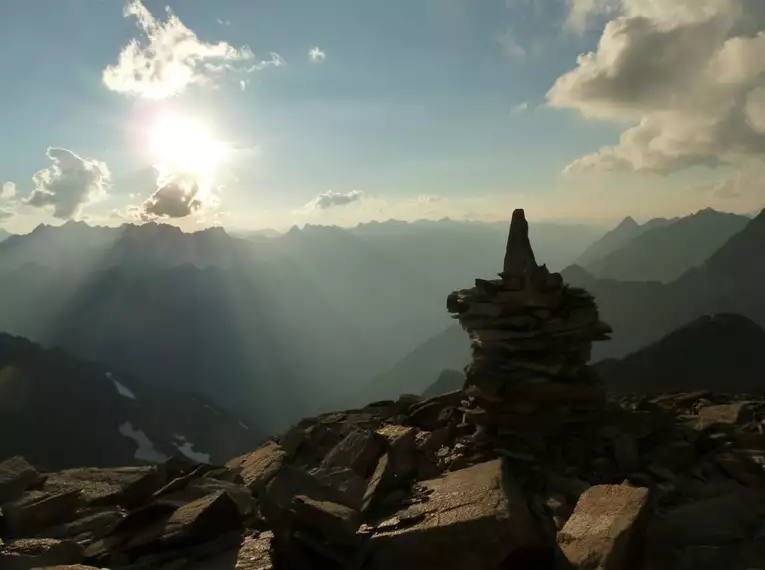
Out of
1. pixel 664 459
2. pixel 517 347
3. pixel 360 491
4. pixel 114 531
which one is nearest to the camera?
pixel 114 531

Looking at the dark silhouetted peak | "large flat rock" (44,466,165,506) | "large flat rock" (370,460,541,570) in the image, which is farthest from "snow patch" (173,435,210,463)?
"large flat rock" (370,460,541,570)

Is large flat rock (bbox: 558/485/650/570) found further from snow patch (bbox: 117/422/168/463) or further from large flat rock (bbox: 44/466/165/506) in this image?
snow patch (bbox: 117/422/168/463)

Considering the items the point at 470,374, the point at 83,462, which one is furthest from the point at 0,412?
the point at 470,374

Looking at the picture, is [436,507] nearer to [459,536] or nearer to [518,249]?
[459,536]

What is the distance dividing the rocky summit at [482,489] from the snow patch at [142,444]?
514 ft

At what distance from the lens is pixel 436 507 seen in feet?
30.3

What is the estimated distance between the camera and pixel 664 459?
1441 cm

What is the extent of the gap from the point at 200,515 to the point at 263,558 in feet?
5.38

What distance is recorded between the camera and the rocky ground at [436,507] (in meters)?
8.24

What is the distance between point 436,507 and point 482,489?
2.89 ft

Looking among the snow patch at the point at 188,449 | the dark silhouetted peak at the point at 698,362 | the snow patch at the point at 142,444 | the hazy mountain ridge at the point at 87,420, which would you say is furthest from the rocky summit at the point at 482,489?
the snow patch at the point at 188,449

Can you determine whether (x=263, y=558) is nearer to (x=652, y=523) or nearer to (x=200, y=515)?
(x=200, y=515)

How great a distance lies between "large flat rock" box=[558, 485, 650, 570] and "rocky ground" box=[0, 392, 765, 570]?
1.2 inches

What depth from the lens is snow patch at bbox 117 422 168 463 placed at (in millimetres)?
157663
